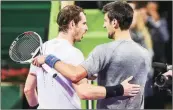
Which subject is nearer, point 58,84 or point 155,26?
point 58,84

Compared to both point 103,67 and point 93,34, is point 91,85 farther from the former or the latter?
point 93,34

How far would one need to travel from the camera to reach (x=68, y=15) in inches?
142

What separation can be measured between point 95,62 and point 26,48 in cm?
61

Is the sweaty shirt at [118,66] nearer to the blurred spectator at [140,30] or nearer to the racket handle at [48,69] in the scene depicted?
the racket handle at [48,69]

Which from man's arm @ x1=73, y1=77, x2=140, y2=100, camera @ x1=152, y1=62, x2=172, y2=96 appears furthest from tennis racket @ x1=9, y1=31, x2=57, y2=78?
camera @ x1=152, y1=62, x2=172, y2=96

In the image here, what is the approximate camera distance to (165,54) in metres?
6.02

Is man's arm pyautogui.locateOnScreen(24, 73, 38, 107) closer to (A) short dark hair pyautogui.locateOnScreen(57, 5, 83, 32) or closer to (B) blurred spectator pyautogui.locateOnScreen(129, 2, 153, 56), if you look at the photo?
(A) short dark hair pyautogui.locateOnScreen(57, 5, 83, 32)

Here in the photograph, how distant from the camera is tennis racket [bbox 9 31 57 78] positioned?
3.65m

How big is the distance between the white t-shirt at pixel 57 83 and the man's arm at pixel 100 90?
109 mm

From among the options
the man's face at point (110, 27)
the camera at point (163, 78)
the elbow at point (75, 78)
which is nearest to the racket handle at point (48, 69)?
the elbow at point (75, 78)

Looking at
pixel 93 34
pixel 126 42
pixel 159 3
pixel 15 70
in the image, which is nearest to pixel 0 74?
pixel 15 70

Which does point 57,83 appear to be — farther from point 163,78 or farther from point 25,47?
point 163,78

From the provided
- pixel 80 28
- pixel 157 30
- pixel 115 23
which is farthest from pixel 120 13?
pixel 157 30

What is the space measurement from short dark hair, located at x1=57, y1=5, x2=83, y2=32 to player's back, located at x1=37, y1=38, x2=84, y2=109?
0.10 metres
